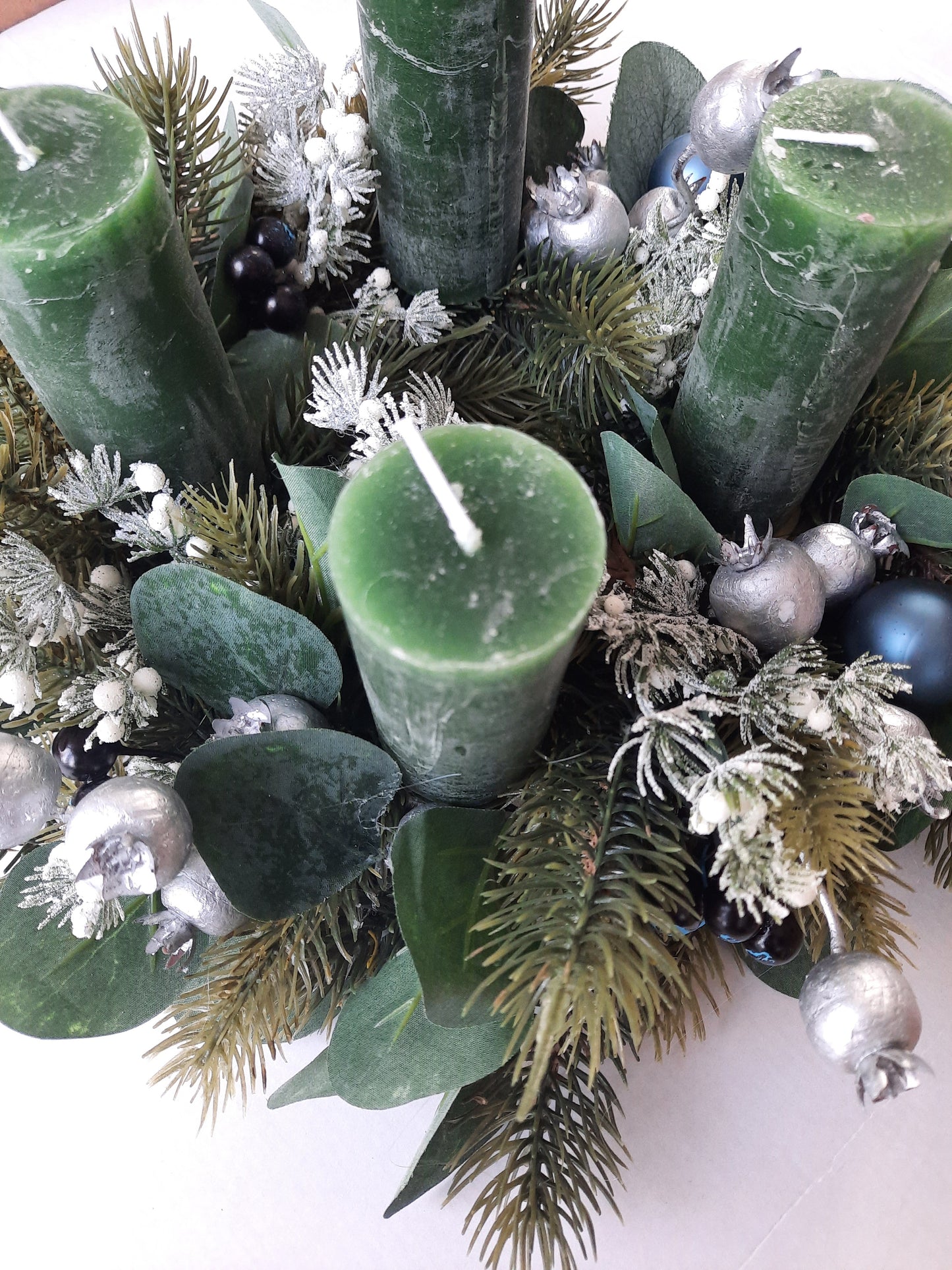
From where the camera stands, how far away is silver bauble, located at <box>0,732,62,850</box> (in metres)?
0.35

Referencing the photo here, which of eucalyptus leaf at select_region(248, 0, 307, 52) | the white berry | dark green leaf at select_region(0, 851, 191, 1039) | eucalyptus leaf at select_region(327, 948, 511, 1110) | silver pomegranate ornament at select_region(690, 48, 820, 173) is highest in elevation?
silver pomegranate ornament at select_region(690, 48, 820, 173)

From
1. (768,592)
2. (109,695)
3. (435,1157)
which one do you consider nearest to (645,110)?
(768,592)

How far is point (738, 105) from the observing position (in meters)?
0.43

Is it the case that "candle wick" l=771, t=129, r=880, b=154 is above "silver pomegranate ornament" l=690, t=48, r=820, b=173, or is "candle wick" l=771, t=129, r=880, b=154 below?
above

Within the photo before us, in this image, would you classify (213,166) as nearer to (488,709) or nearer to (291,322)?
(291,322)

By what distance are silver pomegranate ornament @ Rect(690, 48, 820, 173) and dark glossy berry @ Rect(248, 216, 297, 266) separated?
0.20 meters

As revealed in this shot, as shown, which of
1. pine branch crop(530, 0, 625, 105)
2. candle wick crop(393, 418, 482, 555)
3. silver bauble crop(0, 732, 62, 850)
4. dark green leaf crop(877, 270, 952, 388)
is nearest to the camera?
candle wick crop(393, 418, 482, 555)

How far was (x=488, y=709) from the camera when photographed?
0.89 feet

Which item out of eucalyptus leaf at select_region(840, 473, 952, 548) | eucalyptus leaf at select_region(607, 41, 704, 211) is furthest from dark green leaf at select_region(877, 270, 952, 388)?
eucalyptus leaf at select_region(607, 41, 704, 211)

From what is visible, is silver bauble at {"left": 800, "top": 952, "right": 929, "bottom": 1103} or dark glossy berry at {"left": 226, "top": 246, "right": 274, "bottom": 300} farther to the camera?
dark glossy berry at {"left": 226, "top": 246, "right": 274, "bottom": 300}

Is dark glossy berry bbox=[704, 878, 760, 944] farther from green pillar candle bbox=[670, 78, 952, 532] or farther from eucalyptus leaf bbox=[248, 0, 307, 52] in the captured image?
eucalyptus leaf bbox=[248, 0, 307, 52]

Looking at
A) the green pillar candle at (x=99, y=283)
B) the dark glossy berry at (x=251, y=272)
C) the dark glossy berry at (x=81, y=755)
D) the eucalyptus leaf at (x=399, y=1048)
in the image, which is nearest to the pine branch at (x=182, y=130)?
the dark glossy berry at (x=251, y=272)

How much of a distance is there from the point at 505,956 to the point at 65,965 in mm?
177

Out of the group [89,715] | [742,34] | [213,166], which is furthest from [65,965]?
[742,34]
